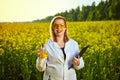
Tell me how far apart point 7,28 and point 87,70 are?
2.77 ft

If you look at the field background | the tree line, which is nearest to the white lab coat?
the field background

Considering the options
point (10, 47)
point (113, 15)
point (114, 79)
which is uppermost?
point (113, 15)

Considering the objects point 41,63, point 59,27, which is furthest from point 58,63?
point 59,27

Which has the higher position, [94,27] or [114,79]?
[94,27]

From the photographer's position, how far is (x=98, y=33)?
11.7 ft

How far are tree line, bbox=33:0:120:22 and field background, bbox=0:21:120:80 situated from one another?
0.05m

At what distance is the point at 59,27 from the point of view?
2.97 metres

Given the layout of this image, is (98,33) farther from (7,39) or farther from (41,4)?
(7,39)

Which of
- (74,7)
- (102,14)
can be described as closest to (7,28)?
(74,7)

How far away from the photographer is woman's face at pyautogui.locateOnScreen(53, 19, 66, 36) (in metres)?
2.97

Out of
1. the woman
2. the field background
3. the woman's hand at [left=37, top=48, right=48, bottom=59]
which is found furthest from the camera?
the field background

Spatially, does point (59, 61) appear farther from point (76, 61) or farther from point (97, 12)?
point (97, 12)

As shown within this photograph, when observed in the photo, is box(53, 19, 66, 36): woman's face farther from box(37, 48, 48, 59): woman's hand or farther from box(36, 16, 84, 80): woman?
box(37, 48, 48, 59): woman's hand

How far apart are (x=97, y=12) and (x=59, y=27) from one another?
0.74 metres
